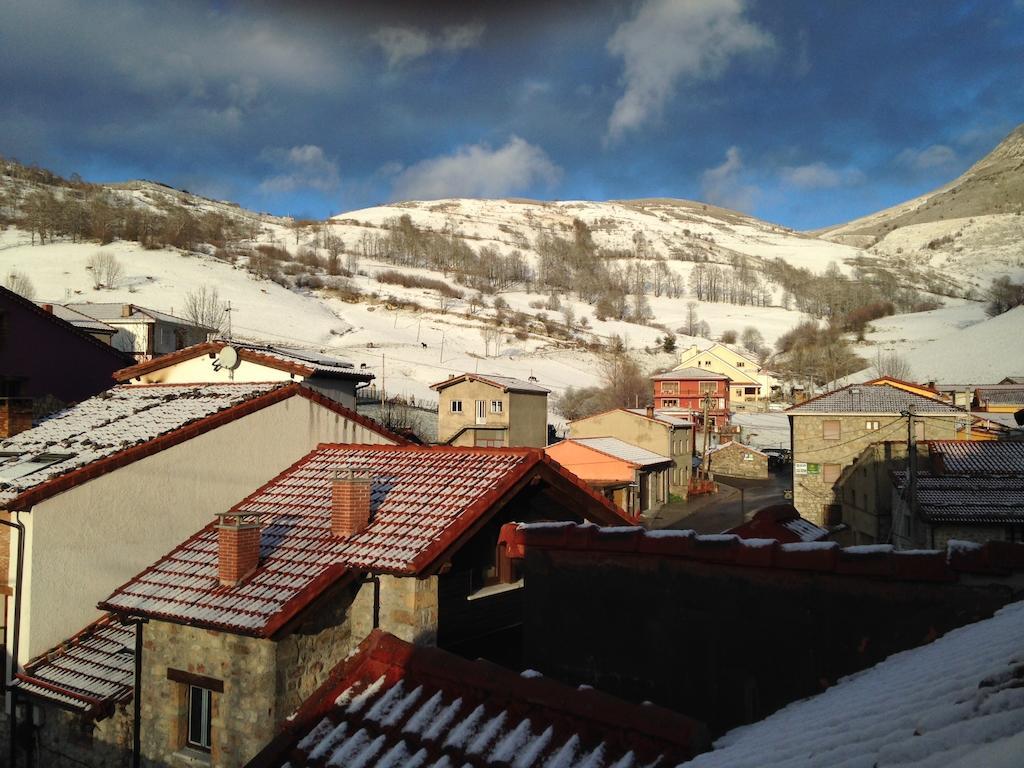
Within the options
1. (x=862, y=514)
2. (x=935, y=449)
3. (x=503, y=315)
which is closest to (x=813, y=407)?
(x=862, y=514)

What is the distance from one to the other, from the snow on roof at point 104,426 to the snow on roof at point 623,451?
994 inches

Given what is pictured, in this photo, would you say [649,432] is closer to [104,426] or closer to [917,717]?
[104,426]

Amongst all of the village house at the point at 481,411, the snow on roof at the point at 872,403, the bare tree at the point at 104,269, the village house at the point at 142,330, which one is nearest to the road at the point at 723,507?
the snow on roof at the point at 872,403

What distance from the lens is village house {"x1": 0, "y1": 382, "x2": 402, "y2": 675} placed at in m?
10.0

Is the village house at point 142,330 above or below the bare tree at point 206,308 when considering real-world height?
below

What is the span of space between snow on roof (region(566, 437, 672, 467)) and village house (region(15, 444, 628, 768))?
26923mm

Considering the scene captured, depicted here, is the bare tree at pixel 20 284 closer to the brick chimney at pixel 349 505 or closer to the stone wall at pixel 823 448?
the stone wall at pixel 823 448

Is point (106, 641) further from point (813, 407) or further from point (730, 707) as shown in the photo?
point (813, 407)

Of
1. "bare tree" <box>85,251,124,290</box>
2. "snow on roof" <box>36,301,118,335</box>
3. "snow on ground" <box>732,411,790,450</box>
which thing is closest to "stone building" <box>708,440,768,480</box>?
"snow on ground" <box>732,411,790,450</box>

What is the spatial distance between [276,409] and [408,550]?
576 centimetres

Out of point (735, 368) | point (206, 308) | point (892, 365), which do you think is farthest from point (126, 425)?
point (892, 365)

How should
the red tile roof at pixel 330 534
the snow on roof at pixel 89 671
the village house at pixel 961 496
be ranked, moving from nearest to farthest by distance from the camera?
the red tile roof at pixel 330 534 < the snow on roof at pixel 89 671 < the village house at pixel 961 496

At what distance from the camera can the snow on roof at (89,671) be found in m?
9.23

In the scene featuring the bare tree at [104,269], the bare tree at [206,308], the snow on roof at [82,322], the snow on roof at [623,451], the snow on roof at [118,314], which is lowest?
→ the snow on roof at [623,451]
